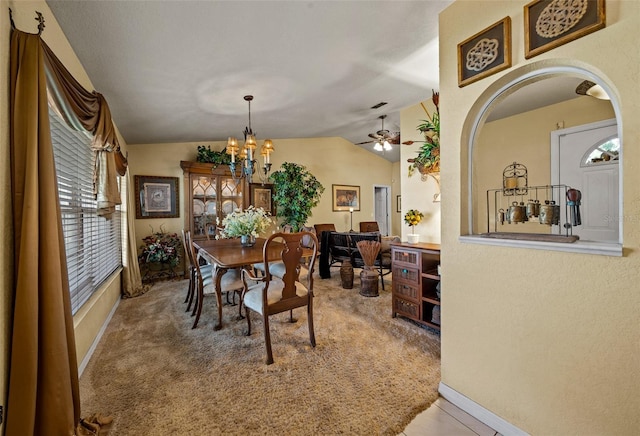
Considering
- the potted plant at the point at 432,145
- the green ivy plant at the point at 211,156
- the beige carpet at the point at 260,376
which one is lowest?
the beige carpet at the point at 260,376

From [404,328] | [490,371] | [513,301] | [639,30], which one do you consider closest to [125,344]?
[404,328]

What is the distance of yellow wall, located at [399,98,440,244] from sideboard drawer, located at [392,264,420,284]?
0.88 meters

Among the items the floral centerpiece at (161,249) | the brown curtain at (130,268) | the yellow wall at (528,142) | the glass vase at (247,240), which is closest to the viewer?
the yellow wall at (528,142)

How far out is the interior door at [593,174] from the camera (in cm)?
274

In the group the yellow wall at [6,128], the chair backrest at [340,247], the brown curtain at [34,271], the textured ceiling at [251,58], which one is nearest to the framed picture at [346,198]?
the chair backrest at [340,247]

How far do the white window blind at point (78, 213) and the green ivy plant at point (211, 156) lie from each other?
2177 millimetres

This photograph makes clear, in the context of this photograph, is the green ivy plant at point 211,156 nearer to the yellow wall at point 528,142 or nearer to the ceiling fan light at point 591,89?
the yellow wall at point 528,142

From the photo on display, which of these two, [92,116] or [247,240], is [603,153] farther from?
[92,116]

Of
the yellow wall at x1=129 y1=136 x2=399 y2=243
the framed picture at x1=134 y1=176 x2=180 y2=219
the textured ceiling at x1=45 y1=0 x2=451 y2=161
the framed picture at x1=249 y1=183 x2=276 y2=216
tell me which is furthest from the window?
the framed picture at x1=134 y1=176 x2=180 y2=219

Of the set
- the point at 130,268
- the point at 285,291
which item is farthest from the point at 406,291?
the point at 130,268

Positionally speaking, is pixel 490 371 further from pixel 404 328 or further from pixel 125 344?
pixel 125 344

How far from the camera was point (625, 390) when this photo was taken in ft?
3.63

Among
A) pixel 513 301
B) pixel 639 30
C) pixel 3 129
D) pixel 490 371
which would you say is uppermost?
pixel 639 30

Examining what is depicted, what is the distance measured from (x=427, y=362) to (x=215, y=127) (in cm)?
419
